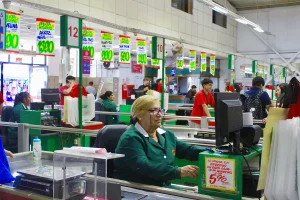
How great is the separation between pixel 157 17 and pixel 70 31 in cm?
688

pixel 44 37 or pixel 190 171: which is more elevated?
pixel 44 37

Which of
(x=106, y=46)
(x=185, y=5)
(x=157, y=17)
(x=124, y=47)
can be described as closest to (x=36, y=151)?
(x=106, y=46)

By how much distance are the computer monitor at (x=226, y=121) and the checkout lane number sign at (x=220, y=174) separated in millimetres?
146

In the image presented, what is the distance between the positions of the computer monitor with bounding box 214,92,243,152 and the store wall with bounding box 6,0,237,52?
A: 6454 mm

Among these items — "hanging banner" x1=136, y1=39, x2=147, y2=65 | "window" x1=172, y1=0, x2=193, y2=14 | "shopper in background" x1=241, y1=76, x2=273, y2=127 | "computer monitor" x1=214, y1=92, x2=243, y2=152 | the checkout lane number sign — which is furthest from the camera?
"window" x1=172, y1=0, x2=193, y2=14

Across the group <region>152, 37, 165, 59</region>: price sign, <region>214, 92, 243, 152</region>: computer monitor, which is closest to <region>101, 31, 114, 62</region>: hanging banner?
<region>152, 37, 165, 59</region>: price sign

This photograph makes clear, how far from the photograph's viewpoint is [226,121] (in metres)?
2.26

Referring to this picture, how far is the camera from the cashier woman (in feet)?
8.54

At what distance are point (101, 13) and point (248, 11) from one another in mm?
11322

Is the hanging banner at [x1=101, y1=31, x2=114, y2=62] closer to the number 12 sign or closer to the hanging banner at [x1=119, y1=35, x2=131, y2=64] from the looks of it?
the hanging banner at [x1=119, y1=35, x2=131, y2=64]

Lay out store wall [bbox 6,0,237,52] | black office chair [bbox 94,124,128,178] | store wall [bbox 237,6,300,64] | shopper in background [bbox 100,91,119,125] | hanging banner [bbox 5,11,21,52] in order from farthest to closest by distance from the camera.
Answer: store wall [bbox 237,6,300,64]
store wall [bbox 6,0,237,52]
shopper in background [bbox 100,91,119,125]
hanging banner [bbox 5,11,21,52]
black office chair [bbox 94,124,128,178]

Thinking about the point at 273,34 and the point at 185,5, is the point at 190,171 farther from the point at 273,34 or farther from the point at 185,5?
the point at 273,34

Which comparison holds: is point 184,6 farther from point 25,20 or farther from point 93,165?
point 93,165

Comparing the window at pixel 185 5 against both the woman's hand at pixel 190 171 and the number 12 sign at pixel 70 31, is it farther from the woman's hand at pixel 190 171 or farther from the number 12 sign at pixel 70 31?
the woman's hand at pixel 190 171
